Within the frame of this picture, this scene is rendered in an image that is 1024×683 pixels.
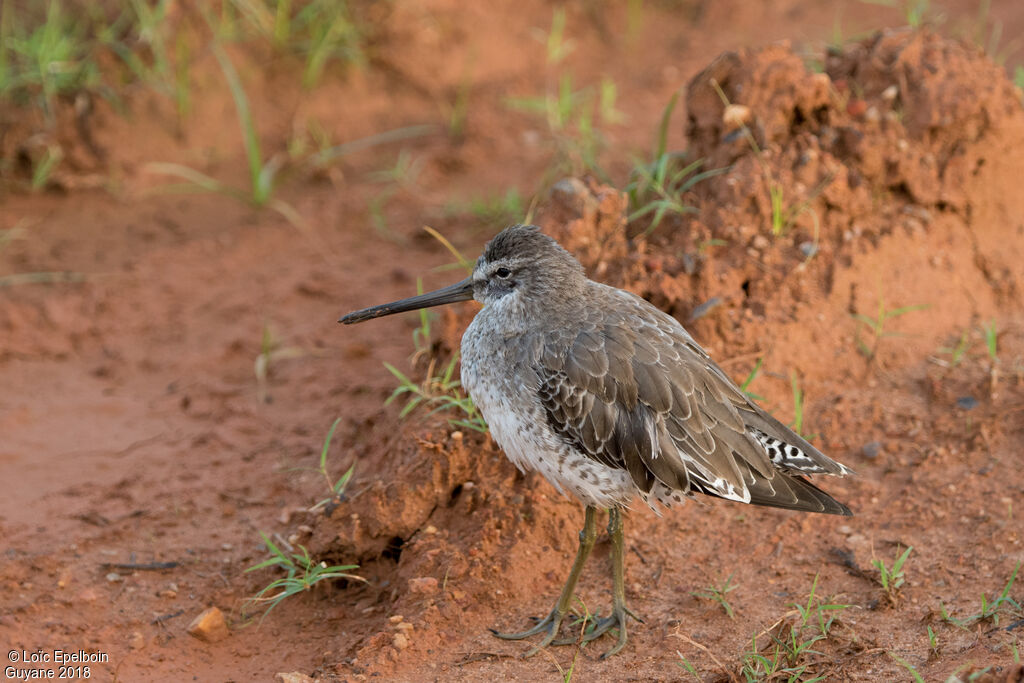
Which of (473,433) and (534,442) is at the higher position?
(534,442)

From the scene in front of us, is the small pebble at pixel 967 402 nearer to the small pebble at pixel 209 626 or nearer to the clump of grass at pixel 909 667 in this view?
the clump of grass at pixel 909 667

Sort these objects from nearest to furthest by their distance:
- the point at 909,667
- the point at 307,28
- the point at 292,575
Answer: the point at 909,667 < the point at 292,575 < the point at 307,28

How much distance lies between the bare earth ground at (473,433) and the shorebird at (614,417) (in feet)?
1.71

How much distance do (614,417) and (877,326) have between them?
6.80 feet

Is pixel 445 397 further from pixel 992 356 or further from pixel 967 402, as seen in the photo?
pixel 992 356

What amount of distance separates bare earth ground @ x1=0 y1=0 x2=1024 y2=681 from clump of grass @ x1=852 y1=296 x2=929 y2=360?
0.04 m

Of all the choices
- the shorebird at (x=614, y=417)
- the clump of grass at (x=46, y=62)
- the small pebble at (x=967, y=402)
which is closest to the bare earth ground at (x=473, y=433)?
the small pebble at (x=967, y=402)

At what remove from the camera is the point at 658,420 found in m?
4.27

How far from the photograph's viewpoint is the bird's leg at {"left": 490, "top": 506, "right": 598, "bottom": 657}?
178 inches

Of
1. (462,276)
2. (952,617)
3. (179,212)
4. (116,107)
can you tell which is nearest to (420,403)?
(462,276)

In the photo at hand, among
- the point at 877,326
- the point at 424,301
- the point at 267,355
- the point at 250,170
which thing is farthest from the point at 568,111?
the point at 424,301

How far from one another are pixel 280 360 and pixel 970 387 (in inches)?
153

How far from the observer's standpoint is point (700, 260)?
555 cm

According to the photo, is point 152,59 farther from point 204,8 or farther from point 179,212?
point 179,212
